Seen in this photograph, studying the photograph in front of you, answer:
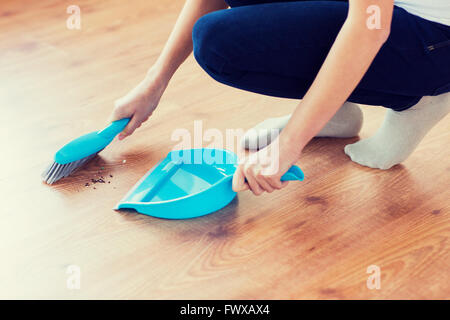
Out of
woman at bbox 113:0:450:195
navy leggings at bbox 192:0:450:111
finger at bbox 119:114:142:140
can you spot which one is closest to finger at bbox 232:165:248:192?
woman at bbox 113:0:450:195

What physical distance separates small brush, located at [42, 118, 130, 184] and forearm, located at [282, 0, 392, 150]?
0.36m

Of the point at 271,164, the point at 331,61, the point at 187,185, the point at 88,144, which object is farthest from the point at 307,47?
the point at 88,144

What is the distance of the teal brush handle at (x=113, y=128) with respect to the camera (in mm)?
1019

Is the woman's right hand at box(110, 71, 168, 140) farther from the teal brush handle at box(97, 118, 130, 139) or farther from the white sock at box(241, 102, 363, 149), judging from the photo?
the white sock at box(241, 102, 363, 149)

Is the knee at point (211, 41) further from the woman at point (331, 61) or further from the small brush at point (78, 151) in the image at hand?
the small brush at point (78, 151)

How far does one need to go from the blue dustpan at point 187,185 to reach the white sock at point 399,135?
0.76 ft

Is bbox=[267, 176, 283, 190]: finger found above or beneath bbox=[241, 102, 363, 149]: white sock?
above

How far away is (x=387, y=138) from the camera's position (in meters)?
1.01

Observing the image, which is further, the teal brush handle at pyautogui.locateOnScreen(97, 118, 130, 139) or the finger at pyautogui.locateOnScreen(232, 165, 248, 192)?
the teal brush handle at pyautogui.locateOnScreen(97, 118, 130, 139)

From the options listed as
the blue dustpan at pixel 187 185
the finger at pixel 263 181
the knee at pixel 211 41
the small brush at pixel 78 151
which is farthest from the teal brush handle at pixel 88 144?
the finger at pixel 263 181

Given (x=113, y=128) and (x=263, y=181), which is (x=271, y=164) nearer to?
(x=263, y=181)

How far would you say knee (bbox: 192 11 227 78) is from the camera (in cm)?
90

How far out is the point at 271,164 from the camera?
83 cm

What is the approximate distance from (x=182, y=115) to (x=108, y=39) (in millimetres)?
546
